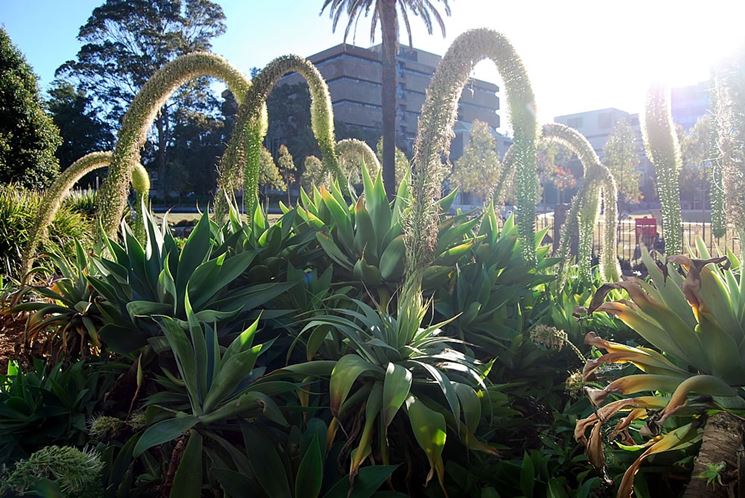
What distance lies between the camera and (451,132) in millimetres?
2336

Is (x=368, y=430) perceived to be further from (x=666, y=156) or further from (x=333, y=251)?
(x=666, y=156)

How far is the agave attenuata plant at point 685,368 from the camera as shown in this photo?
1.61 metres

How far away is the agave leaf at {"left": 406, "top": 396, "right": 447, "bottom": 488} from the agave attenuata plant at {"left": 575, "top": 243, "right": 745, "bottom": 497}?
1.50 ft

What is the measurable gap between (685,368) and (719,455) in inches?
12.4

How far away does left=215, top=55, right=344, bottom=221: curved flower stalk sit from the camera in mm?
3662

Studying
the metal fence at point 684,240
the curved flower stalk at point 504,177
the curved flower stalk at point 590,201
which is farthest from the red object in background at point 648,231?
the curved flower stalk at point 504,177

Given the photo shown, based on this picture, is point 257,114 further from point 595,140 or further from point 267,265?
point 595,140

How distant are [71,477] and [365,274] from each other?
5.30 feet

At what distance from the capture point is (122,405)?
2615mm

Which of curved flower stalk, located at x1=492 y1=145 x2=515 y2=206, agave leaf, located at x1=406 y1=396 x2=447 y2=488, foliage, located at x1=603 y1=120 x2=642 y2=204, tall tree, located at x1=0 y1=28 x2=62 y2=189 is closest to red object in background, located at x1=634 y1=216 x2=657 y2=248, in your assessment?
curved flower stalk, located at x1=492 y1=145 x2=515 y2=206

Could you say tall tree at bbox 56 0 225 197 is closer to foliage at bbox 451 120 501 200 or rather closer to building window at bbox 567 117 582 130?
foliage at bbox 451 120 501 200

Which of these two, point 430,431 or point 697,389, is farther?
point 430,431

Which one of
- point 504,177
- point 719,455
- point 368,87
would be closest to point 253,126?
point 504,177

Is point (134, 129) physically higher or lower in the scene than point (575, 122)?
lower
